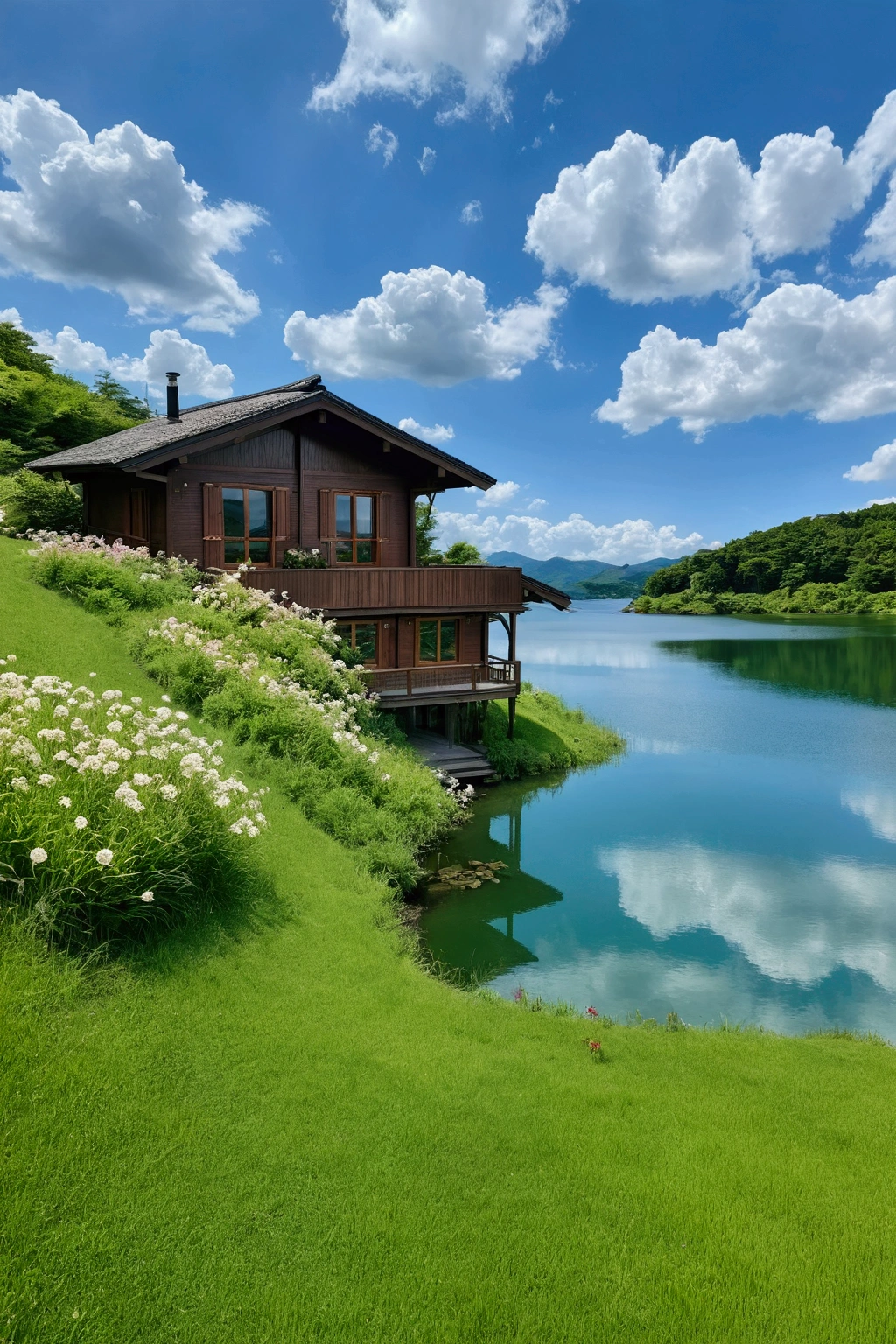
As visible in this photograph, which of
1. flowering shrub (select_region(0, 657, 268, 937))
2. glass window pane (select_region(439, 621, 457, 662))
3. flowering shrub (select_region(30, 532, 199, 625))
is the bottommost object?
flowering shrub (select_region(0, 657, 268, 937))

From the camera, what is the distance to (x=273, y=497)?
845 inches

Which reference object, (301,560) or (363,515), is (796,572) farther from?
(301,560)

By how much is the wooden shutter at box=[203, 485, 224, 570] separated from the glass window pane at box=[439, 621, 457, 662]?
23.5 ft

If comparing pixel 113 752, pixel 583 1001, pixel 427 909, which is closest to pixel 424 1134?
pixel 113 752

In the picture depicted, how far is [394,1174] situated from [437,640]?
19.2 m

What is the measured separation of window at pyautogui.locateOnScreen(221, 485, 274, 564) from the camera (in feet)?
68.4

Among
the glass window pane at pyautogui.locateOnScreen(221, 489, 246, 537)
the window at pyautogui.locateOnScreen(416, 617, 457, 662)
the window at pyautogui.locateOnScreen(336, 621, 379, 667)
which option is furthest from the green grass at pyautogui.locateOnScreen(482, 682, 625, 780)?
the glass window pane at pyautogui.locateOnScreen(221, 489, 246, 537)

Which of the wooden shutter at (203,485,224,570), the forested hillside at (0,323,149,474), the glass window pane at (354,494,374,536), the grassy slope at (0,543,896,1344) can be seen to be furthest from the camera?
the forested hillside at (0,323,149,474)

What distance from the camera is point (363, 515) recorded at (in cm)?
2314

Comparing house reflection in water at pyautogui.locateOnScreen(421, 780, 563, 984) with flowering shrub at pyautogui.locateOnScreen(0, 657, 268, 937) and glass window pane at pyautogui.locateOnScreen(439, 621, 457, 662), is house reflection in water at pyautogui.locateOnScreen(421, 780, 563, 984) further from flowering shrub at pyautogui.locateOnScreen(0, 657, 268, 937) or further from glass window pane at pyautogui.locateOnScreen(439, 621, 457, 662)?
glass window pane at pyautogui.locateOnScreen(439, 621, 457, 662)

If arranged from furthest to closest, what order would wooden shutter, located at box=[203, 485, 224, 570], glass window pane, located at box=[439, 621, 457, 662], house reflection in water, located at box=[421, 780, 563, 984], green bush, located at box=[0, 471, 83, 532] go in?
green bush, located at box=[0, 471, 83, 532]
glass window pane, located at box=[439, 621, 457, 662]
wooden shutter, located at box=[203, 485, 224, 570]
house reflection in water, located at box=[421, 780, 563, 984]

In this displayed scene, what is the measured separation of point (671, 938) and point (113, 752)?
370 inches

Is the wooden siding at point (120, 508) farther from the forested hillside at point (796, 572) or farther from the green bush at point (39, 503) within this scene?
the forested hillside at point (796, 572)

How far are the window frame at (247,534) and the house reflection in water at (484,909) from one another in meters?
9.36
